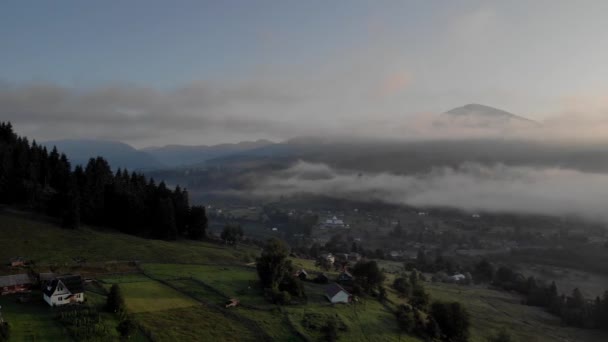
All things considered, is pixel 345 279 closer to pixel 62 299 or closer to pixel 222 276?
pixel 222 276

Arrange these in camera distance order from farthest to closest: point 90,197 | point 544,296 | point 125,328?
point 544,296, point 90,197, point 125,328

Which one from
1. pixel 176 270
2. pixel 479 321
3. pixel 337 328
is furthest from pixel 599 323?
pixel 176 270

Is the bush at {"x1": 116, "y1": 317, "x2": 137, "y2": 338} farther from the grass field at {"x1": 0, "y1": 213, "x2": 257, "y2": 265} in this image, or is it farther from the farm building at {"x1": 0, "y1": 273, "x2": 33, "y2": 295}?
the grass field at {"x1": 0, "y1": 213, "x2": 257, "y2": 265}

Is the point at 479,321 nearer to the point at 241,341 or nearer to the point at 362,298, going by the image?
the point at 362,298

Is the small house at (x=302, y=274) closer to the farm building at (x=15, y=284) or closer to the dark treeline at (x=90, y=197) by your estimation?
the dark treeline at (x=90, y=197)

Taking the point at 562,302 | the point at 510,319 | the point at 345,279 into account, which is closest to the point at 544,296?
the point at 562,302
